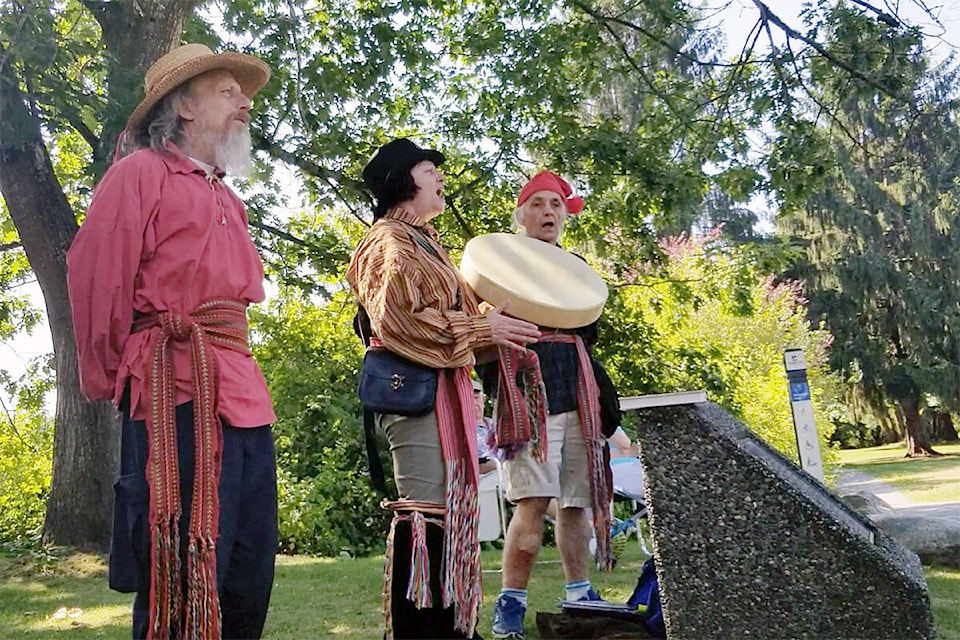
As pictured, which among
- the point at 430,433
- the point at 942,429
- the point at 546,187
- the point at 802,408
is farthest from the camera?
the point at 942,429

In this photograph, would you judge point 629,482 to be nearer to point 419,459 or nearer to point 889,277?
point 419,459

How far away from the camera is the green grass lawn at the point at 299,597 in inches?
148

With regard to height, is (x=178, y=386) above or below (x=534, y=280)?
below

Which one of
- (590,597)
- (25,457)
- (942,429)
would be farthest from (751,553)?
(942,429)

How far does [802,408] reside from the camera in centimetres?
640

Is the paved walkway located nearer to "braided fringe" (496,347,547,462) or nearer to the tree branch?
the tree branch

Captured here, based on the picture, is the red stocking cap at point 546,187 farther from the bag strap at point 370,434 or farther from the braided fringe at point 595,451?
the bag strap at point 370,434

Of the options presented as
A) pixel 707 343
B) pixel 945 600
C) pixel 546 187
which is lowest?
pixel 945 600

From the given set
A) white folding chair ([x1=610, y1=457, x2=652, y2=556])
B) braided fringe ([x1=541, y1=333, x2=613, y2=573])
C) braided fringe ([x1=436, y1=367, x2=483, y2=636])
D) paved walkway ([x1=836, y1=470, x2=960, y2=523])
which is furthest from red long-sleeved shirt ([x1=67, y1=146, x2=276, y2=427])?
paved walkway ([x1=836, y1=470, x2=960, y2=523])

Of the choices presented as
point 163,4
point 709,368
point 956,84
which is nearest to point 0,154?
point 163,4

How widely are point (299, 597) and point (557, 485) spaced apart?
6.07 feet

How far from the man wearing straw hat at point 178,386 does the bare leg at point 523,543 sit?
129 centimetres

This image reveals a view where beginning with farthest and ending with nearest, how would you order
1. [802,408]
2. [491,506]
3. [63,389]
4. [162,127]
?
1. [491,506]
2. [63,389]
3. [802,408]
4. [162,127]

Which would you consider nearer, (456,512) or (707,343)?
(456,512)
